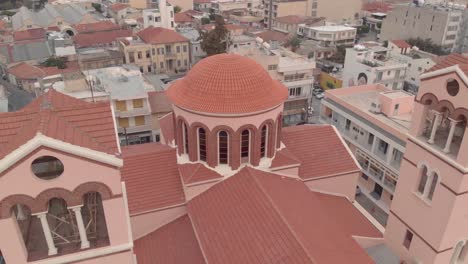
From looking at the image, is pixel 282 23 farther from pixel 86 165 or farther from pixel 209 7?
pixel 86 165

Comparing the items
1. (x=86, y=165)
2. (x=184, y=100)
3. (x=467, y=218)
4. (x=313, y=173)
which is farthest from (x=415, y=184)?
(x=86, y=165)

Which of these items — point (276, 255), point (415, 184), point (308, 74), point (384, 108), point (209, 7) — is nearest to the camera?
point (276, 255)

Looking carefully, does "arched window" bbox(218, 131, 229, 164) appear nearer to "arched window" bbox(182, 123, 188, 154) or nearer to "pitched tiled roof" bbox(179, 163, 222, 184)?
"pitched tiled roof" bbox(179, 163, 222, 184)

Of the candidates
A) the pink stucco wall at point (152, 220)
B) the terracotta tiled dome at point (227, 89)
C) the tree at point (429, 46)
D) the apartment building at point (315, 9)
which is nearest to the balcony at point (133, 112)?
the terracotta tiled dome at point (227, 89)

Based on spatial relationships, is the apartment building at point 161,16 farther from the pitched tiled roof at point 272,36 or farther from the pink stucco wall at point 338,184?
the pink stucco wall at point 338,184

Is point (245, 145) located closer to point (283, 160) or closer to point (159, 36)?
point (283, 160)

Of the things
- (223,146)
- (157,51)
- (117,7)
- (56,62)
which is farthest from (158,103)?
(117,7)
